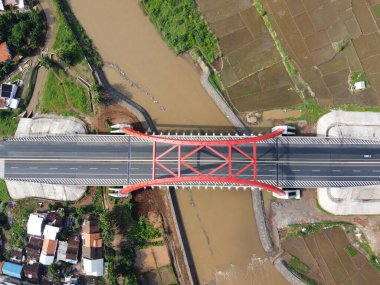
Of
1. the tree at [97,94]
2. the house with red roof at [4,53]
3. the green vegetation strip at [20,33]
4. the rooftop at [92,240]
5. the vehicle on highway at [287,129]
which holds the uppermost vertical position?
the green vegetation strip at [20,33]

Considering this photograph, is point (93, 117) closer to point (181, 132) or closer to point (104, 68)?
point (104, 68)

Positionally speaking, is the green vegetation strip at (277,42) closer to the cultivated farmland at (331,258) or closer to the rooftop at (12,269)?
the cultivated farmland at (331,258)

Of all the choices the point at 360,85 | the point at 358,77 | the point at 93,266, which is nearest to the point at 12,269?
the point at 93,266

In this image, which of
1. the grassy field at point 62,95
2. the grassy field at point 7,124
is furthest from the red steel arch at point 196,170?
the grassy field at point 7,124

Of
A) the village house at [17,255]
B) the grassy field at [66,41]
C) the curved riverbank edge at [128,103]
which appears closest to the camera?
the village house at [17,255]

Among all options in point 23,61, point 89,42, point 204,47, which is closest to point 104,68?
point 89,42

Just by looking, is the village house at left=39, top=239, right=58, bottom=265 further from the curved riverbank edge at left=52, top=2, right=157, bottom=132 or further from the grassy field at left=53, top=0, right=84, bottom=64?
the grassy field at left=53, top=0, right=84, bottom=64

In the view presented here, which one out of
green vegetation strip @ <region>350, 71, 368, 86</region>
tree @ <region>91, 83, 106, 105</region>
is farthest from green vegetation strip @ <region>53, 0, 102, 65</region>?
green vegetation strip @ <region>350, 71, 368, 86</region>

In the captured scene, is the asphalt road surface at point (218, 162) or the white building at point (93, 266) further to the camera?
the white building at point (93, 266)
